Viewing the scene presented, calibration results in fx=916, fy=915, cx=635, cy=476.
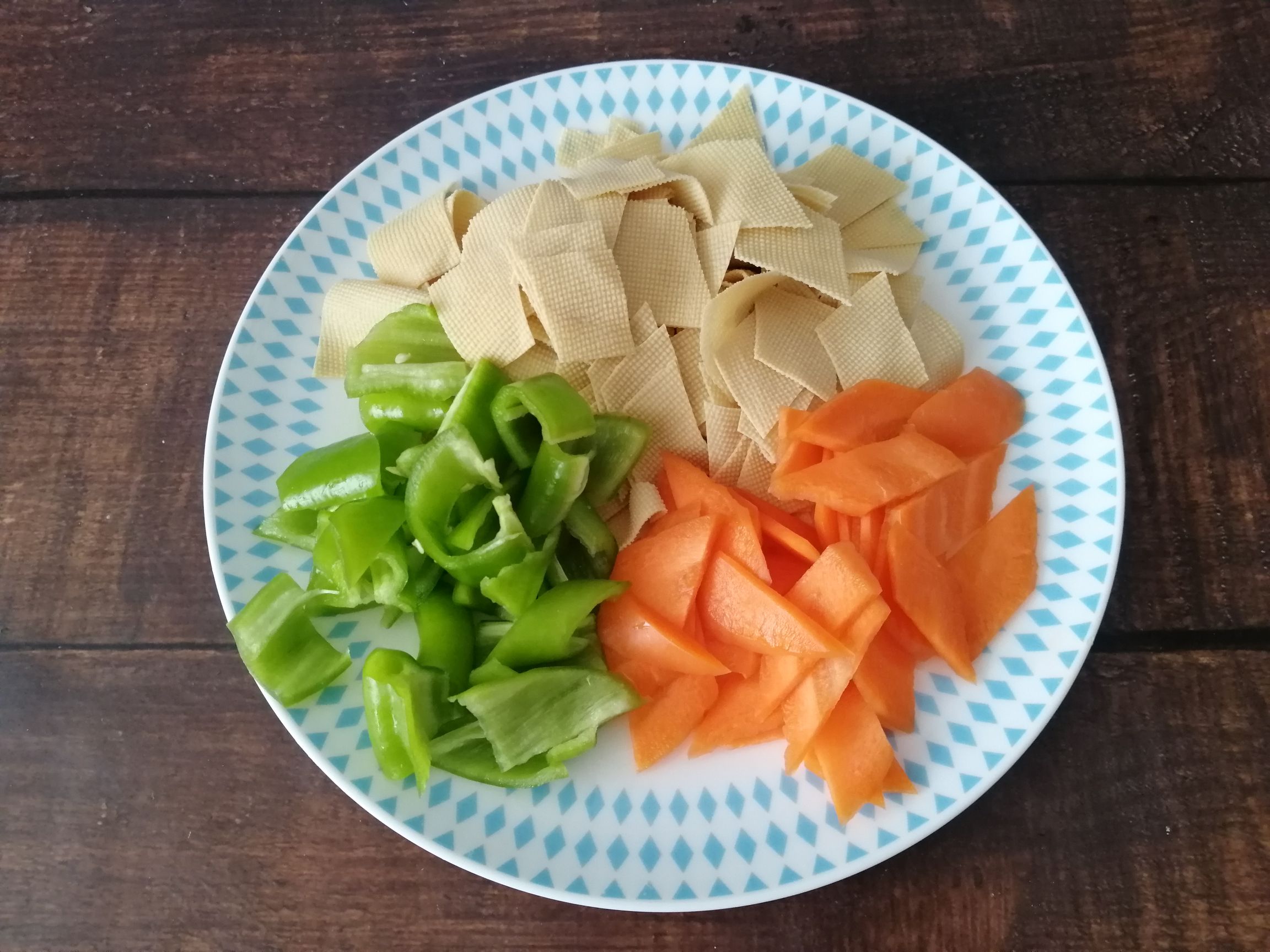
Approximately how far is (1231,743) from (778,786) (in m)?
0.84

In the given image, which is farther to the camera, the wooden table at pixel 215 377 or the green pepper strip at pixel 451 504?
the wooden table at pixel 215 377

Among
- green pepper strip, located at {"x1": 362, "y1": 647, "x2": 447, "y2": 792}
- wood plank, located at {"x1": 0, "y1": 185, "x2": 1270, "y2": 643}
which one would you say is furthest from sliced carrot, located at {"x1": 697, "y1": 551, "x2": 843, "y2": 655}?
wood plank, located at {"x1": 0, "y1": 185, "x2": 1270, "y2": 643}

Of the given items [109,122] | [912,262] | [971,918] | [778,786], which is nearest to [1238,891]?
[971,918]

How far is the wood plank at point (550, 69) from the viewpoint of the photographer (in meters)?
2.05

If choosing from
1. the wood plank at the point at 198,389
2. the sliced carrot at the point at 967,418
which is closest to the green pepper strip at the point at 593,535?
the sliced carrot at the point at 967,418

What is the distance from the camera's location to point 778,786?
58.2 inches

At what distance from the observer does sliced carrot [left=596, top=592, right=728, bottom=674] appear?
147cm

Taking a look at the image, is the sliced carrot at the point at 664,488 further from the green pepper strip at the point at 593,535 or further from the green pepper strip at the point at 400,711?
the green pepper strip at the point at 400,711

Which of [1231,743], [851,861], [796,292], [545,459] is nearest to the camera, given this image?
[851,861]

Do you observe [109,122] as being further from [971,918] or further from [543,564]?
[971,918]

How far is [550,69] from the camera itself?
7.02 feet

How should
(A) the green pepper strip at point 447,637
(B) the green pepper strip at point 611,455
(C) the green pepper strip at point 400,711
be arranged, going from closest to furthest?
(C) the green pepper strip at point 400,711 → (A) the green pepper strip at point 447,637 → (B) the green pepper strip at point 611,455

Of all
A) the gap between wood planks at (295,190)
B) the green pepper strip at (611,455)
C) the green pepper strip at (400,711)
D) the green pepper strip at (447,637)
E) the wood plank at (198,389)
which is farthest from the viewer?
the gap between wood planks at (295,190)

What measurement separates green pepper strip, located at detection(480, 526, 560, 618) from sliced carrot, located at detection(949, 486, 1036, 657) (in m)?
0.70
